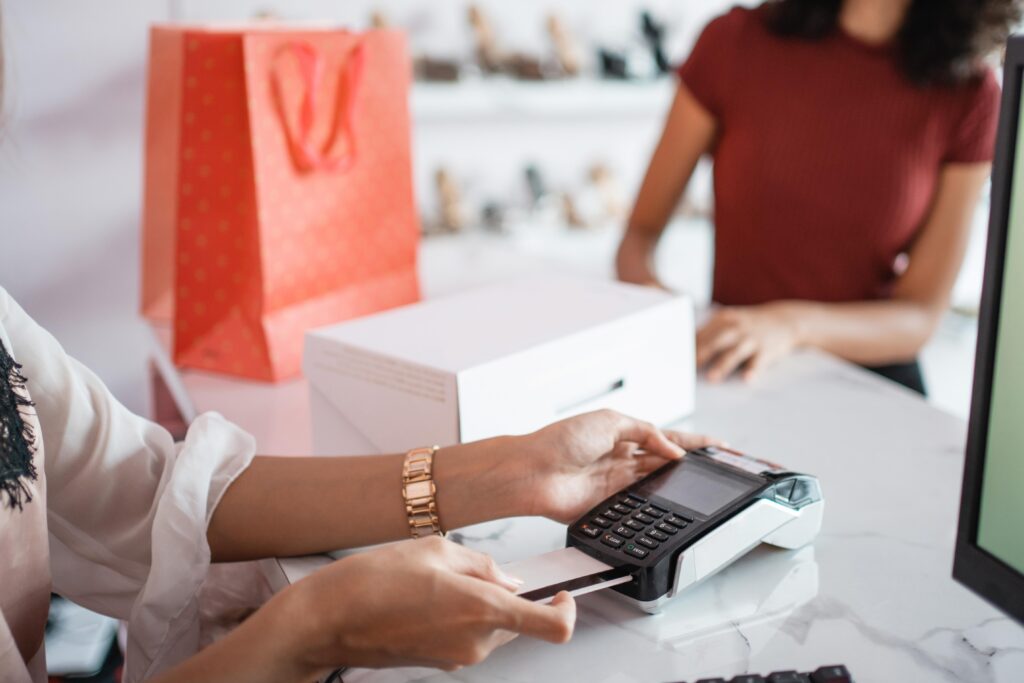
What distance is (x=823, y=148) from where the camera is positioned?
4.33 ft

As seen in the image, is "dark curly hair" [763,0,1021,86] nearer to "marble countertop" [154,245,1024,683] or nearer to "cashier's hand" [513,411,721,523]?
"marble countertop" [154,245,1024,683]

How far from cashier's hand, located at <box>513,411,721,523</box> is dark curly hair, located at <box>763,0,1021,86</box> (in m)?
0.83

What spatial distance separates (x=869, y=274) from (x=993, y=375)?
91 centimetres

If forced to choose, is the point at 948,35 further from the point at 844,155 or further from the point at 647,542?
the point at 647,542

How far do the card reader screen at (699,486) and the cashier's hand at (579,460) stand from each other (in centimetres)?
2

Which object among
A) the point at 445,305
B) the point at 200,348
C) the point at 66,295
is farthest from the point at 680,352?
the point at 66,295

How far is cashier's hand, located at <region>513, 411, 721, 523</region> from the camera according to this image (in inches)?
26.1

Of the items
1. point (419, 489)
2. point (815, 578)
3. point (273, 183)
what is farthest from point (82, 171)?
point (815, 578)

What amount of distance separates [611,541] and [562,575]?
0.05 meters

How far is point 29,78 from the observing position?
4.25 ft

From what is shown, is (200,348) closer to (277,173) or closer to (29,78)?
(277,173)

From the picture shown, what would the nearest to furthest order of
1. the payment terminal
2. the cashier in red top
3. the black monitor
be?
1. the black monitor
2. the payment terminal
3. the cashier in red top

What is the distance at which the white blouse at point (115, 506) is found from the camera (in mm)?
637

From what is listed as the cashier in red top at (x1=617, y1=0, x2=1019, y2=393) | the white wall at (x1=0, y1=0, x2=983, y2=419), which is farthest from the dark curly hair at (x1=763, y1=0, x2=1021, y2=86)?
the white wall at (x1=0, y1=0, x2=983, y2=419)
